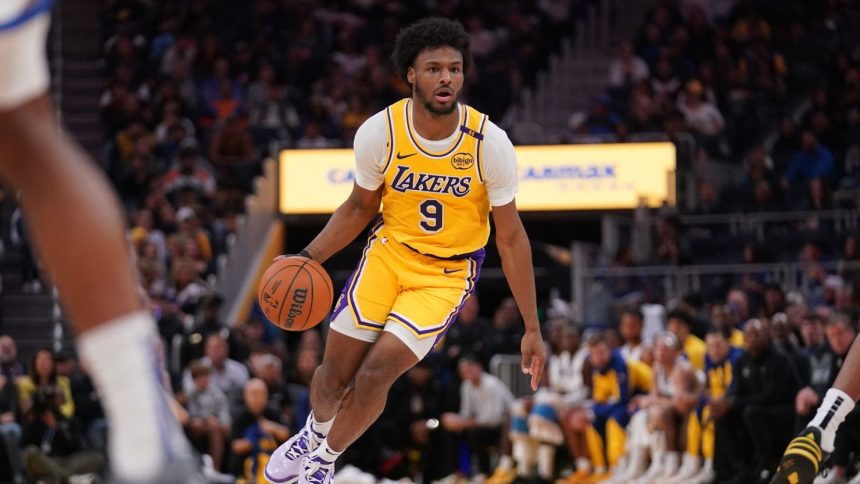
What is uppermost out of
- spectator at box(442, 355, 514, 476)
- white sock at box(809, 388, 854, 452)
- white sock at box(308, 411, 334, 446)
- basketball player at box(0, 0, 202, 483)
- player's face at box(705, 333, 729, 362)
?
basketball player at box(0, 0, 202, 483)

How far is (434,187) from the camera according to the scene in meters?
6.45

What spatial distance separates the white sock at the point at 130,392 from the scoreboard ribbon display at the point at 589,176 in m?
14.9

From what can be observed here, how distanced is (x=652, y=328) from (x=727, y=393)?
215 cm

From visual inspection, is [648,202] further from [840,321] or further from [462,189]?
[462,189]

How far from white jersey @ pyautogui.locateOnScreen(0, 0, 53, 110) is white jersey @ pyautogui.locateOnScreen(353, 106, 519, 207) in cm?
367

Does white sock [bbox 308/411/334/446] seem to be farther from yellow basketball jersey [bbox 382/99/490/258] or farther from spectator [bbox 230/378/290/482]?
spectator [bbox 230/378/290/482]

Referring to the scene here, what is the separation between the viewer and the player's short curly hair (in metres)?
6.39

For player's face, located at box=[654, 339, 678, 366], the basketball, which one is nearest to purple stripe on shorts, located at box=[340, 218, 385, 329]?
the basketball

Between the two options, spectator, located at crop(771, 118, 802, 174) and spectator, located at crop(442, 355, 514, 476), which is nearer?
spectator, located at crop(442, 355, 514, 476)

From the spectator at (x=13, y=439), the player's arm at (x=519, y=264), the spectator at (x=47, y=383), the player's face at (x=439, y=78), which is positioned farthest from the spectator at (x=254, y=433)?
the player's face at (x=439, y=78)

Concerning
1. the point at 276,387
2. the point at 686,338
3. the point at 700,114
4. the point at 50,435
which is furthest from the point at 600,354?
the point at 700,114

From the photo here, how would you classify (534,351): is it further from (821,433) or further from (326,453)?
(821,433)

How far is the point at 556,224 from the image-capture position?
61.3 ft

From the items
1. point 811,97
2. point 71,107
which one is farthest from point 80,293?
point 71,107
